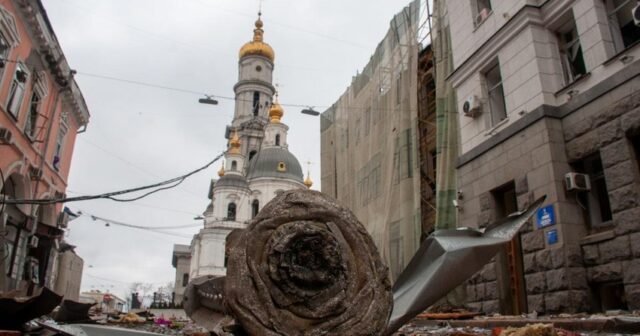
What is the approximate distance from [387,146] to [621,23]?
7.13 metres

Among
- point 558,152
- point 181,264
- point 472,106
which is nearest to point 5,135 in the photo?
point 472,106

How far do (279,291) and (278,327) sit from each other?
0.22m

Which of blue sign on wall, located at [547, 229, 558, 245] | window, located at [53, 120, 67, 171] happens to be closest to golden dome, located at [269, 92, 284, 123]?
window, located at [53, 120, 67, 171]

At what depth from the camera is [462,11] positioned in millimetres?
10656

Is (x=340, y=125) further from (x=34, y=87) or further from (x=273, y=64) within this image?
(x=273, y=64)

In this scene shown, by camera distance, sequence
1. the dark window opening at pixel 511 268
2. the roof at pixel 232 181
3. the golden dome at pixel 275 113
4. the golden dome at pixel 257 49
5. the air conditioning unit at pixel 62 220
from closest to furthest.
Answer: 1. the dark window opening at pixel 511 268
2. the air conditioning unit at pixel 62 220
3. the roof at pixel 232 181
4. the golden dome at pixel 275 113
5. the golden dome at pixel 257 49

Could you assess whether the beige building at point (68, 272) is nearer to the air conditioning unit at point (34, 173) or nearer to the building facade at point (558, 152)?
the air conditioning unit at point (34, 173)

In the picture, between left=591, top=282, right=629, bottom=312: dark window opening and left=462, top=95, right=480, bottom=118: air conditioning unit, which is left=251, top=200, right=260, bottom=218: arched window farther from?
left=591, top=282, right=629, bottom=312: dark window opening

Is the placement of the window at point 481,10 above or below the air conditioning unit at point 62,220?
above

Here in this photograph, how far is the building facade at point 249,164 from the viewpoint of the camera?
42.1 meters

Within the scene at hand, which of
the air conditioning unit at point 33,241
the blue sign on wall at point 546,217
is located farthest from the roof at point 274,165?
the blue sign on wall at point 546,217

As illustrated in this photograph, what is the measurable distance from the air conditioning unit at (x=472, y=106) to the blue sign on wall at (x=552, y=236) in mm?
3312

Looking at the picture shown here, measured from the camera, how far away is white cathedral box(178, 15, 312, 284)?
42.1 meters

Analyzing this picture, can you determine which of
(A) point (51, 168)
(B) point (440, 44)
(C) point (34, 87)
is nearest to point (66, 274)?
(A) point (51, 168)
